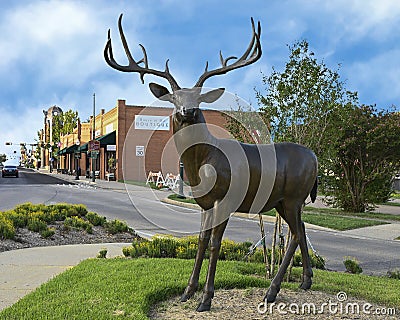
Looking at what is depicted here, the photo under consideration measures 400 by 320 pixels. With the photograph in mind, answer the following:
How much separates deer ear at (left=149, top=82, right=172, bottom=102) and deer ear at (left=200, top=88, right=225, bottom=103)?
363 millimetres

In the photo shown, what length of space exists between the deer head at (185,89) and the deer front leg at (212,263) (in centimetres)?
119

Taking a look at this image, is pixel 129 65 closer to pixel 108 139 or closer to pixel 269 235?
pixel 269 235

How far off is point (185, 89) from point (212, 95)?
28cm

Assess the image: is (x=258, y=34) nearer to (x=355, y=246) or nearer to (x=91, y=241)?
(x=91, y=241)

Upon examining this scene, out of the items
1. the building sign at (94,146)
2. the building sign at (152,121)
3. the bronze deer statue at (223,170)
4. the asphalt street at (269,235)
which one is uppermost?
the building sign at (94,146)

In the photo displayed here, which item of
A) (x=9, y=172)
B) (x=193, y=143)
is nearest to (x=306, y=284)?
(x=193, y=143)

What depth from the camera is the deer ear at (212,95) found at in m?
4.82

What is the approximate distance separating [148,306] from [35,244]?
19.4ft

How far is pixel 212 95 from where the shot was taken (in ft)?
15.9

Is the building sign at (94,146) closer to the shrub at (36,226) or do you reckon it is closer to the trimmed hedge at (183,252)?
the shrub at (36,226)

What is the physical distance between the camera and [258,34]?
5.14 m

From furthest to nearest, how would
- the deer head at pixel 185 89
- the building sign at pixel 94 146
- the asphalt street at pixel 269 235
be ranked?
the building sign at pixel 94 146, the asphalt street at pixel 269 235, the deer head at pixel 185 89

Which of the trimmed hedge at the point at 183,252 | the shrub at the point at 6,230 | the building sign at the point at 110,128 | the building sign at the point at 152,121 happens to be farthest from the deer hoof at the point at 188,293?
the building sign at the point at 110,128

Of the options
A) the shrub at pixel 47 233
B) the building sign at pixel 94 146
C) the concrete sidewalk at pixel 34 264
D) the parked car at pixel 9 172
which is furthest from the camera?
the parked car at pixel 9 172
